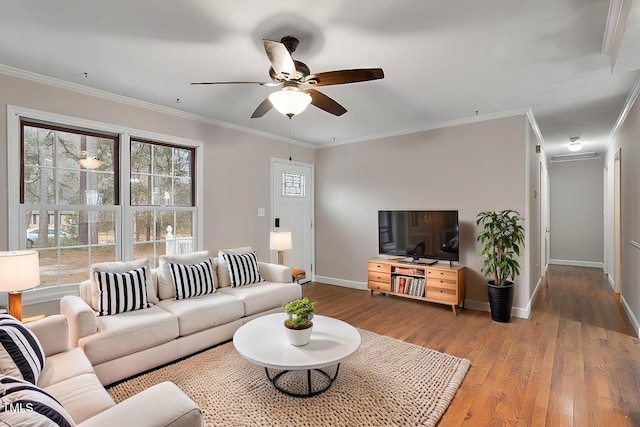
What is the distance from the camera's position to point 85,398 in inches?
62.2

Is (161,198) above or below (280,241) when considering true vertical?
above

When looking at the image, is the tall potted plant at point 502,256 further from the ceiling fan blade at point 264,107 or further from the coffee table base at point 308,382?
the ceiling fan blade at point 264,107

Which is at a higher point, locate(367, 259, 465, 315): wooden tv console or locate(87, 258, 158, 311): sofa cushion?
locate(87, 258, 158, 311): sofa cushion

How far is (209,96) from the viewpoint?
3.45 m

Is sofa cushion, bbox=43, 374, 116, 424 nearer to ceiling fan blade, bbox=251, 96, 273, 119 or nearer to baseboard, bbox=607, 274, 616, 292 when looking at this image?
ceiling fan blade, bbox=251, 96, 273, 119

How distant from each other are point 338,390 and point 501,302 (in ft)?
7.93

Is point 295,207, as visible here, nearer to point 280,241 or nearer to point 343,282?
point 280,241

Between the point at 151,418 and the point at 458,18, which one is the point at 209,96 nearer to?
the point at 458,18

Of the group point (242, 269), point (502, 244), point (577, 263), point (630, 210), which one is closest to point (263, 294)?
point (242, 269)

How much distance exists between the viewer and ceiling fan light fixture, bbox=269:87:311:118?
89.7 inches

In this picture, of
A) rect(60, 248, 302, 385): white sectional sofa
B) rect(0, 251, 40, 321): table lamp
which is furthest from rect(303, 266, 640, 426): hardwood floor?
rect(0, 251, 40, 321): table lamp

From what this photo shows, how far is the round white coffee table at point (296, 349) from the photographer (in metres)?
2.06

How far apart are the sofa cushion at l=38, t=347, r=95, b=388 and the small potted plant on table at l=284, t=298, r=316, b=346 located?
1.19 meters

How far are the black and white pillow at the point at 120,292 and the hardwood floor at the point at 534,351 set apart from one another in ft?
7.05
